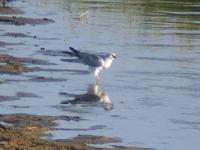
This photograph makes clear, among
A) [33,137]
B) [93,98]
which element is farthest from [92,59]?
[33,137]

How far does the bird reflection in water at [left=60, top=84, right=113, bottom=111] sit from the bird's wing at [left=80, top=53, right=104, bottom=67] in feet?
2.75

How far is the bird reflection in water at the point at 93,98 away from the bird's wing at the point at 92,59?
0.84 metres

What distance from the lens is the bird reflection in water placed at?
15750mm

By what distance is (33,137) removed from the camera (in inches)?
476

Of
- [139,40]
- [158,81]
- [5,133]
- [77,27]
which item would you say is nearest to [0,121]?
[5,133]

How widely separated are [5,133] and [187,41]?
15.8 meters

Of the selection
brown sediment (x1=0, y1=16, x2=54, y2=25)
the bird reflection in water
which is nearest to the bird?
the bird reflection in water

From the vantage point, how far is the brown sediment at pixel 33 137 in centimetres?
1128

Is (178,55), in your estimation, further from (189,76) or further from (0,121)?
(0,121)

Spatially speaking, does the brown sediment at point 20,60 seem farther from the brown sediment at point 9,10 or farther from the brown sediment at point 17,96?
the brown sediment at point 9,10

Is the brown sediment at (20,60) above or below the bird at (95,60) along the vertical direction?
below

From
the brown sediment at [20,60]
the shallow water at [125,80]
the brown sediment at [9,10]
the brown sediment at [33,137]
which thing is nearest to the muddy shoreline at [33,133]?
the brown sediment at [33,137]

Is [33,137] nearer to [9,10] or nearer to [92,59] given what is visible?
[92,59]

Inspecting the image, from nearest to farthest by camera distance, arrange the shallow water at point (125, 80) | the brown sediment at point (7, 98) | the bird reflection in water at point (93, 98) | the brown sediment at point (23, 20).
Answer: the shallow water at point (125, 80) → the brown sediment at point (7, 98) → the bird reflection in water at point (93, 98) → the brown sediment at point (23, 20)
